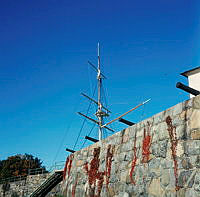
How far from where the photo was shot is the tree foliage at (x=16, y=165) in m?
41.4

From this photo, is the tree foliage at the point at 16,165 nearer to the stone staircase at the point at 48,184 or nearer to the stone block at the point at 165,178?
the stone staircase at the point at 48,184

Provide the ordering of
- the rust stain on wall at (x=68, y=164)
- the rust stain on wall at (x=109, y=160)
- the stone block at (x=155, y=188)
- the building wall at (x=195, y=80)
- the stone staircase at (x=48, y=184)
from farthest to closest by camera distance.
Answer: the building wall at (x=195, y=80)
the stone staircase at (x=48, y=184)
the rust stain on wall at (x=68, y=164)
the rust stain on wall at (x=109, y=160)
the stone block at (x=155, y=188)

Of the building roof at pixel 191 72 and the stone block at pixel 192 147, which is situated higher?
the building roof at pixel 191 72

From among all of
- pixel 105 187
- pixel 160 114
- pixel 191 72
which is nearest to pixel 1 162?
pixel 191 72

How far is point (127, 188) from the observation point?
859cm

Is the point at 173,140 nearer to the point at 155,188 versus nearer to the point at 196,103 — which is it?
the point at 196,103

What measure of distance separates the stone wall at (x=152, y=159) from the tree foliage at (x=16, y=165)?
107 feet

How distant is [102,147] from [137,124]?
8.45 feet

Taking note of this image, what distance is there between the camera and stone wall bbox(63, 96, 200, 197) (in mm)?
6527

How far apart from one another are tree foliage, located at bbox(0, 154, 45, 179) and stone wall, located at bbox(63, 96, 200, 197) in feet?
107

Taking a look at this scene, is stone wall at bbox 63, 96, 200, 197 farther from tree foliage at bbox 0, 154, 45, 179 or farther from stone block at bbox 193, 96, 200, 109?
tree foliage at bbox 0, 154, 45, 179

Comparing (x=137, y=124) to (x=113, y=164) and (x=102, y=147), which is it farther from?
(x=102, y=147)

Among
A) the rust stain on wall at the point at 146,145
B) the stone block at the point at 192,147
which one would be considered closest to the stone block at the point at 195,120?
the stone block at the point at 192,147

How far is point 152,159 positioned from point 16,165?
126 ft
